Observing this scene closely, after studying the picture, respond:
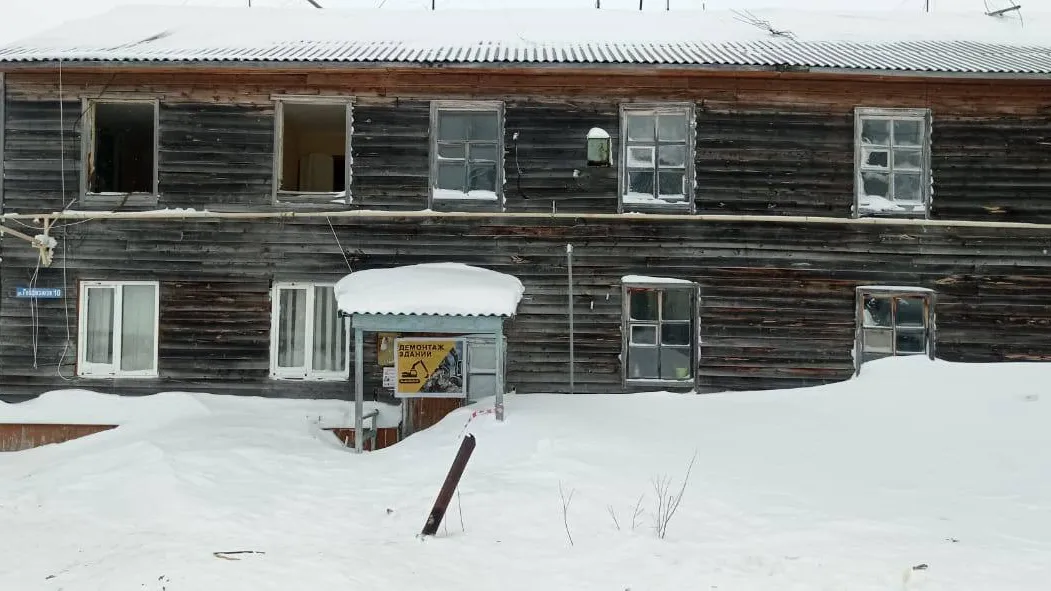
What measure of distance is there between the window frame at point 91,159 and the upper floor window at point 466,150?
4.45m

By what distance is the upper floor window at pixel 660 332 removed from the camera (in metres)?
11.9

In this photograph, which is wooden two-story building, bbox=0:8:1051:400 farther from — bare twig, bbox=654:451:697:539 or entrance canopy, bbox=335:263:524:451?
bare twig, bbox=654:451:697:539

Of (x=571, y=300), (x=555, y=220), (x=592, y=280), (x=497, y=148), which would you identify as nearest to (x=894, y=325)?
(x=592, y=280)

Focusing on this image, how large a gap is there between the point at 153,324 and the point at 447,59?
633cm

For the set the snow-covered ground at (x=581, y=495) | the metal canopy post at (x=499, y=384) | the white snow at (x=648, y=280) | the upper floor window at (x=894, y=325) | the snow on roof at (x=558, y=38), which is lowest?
the snow-covered ground at (x=581, y=495)

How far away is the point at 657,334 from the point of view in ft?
39.2

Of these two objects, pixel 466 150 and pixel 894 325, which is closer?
pixel 894 325

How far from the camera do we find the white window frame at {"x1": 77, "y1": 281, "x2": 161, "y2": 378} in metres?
11.9

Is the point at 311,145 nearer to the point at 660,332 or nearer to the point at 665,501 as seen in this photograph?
the point at 660,332

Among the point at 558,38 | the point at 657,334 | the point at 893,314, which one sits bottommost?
the point at 657,334

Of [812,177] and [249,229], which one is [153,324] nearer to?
[249,229]

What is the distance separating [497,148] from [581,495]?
6497 millimetres

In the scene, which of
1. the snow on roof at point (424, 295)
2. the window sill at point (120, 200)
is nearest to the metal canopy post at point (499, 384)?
the snow on roof at point (424, 295)

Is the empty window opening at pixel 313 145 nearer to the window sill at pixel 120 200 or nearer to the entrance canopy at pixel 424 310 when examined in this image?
the window sill at pixel 120 200
